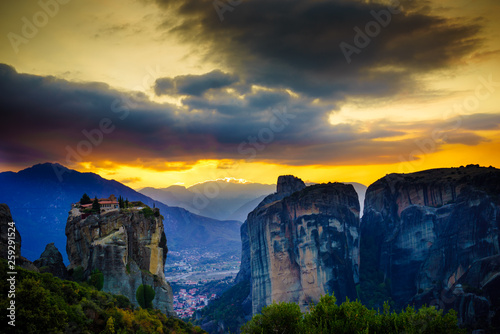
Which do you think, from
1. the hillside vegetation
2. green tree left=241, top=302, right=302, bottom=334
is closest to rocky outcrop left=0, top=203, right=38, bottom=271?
the hillside vegetation

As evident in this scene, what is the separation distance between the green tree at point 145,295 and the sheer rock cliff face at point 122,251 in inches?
17.6

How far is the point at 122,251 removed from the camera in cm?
3512

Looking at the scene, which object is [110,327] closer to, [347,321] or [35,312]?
[35,312]

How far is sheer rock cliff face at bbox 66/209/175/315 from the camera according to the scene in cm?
3469

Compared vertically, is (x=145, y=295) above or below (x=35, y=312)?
below

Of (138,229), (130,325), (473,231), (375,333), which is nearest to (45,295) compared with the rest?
(130,325)

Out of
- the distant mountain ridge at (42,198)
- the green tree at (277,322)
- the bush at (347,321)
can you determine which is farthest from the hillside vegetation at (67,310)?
the distant mountain ridge at (42,198)

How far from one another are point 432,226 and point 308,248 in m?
22.9

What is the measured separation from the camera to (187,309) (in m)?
104

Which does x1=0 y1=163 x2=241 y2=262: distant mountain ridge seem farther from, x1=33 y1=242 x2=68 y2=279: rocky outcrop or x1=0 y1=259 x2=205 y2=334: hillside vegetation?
x1=0 y1=259 x2=205 y2=334: hillside vegetation

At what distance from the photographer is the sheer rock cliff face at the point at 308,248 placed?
7088 centimetres

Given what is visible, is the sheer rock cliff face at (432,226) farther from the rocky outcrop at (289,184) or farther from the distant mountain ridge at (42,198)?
the distant mountain ridge at (42,198)

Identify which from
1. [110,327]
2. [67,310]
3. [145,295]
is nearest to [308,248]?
[145,295]

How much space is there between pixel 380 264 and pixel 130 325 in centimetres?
6000
